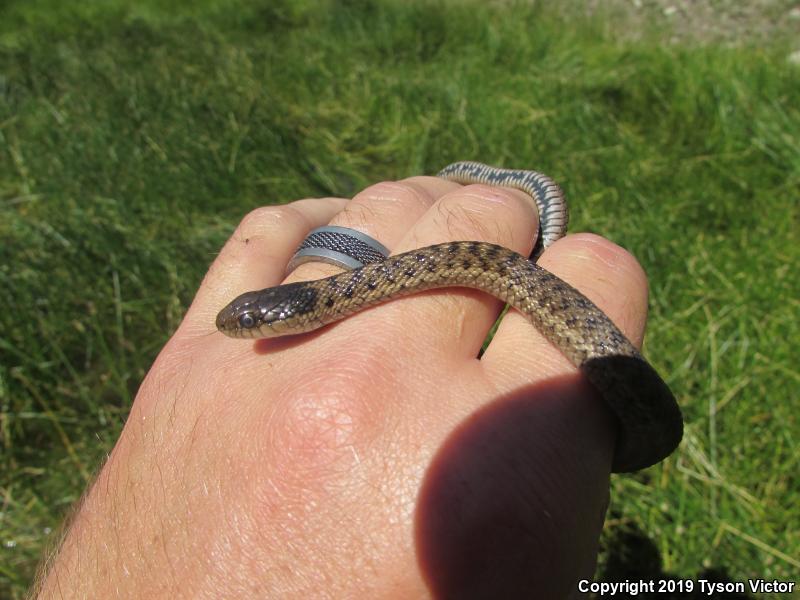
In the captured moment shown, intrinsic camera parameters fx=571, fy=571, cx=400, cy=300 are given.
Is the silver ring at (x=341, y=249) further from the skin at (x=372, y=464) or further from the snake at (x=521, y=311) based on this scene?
the skin at (x=372, y=464)

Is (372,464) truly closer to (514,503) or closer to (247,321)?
(514,503)

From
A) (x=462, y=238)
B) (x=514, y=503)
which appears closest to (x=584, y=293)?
(x=462, y=238)

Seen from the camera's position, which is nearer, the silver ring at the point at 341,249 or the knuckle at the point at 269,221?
the silver ring at the point at 341,249

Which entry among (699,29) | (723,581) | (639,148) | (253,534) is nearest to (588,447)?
(253,534)

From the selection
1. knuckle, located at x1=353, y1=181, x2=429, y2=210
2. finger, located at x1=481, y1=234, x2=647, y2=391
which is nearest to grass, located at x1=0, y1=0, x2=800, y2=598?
finger, located at x1=481, y1=234, x2=647, y2=391

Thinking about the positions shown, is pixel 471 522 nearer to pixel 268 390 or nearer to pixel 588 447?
pixel 588 447

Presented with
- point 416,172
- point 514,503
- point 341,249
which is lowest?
point 416,172

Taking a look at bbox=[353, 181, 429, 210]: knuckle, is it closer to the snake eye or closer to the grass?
the snake eye

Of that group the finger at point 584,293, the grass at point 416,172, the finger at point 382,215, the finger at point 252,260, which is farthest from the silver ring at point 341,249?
the grass at point 416,172
